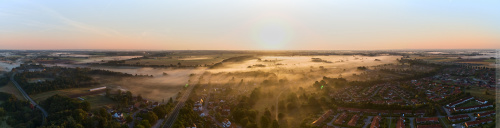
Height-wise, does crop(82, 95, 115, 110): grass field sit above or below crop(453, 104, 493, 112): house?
above

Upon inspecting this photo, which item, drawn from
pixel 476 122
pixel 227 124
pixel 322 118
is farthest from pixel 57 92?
pixel 476 122

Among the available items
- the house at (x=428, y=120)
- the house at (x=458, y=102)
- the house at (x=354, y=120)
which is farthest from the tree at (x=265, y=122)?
the house at (x=458, y=102)

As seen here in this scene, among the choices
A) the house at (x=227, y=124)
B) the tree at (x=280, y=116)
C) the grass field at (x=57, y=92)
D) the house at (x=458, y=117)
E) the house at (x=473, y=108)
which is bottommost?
the house at (x=227, y=124)

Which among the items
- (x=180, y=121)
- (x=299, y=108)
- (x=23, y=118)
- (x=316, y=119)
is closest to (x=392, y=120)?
(x=316, y=119)

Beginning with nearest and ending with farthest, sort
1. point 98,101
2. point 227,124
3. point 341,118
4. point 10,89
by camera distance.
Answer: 1. point 227,124
2. point 341,118
3. point 98,101
4. point 10,89

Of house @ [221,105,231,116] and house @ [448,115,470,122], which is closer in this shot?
house @ [448,115,470,122]

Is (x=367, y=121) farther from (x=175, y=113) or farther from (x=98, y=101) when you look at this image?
(x=98, y=101)

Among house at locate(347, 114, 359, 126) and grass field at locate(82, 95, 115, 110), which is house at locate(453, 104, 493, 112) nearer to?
house at locate(347, 114, 359, 126)

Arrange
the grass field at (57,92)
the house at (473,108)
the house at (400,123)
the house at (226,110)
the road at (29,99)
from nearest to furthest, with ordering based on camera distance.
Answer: the house at (400,123) < the road at (29,99) < the house at (473,108) < the house at (226,110) < the grass field at (57,92)

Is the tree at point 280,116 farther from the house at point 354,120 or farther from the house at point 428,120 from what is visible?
the house at point 428,120

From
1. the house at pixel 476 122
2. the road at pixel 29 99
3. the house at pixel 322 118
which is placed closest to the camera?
the house at pixel 476 122

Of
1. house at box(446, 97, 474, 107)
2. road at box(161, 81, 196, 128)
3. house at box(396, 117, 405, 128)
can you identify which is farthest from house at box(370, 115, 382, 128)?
road at box(161, 81, 196, 128)
